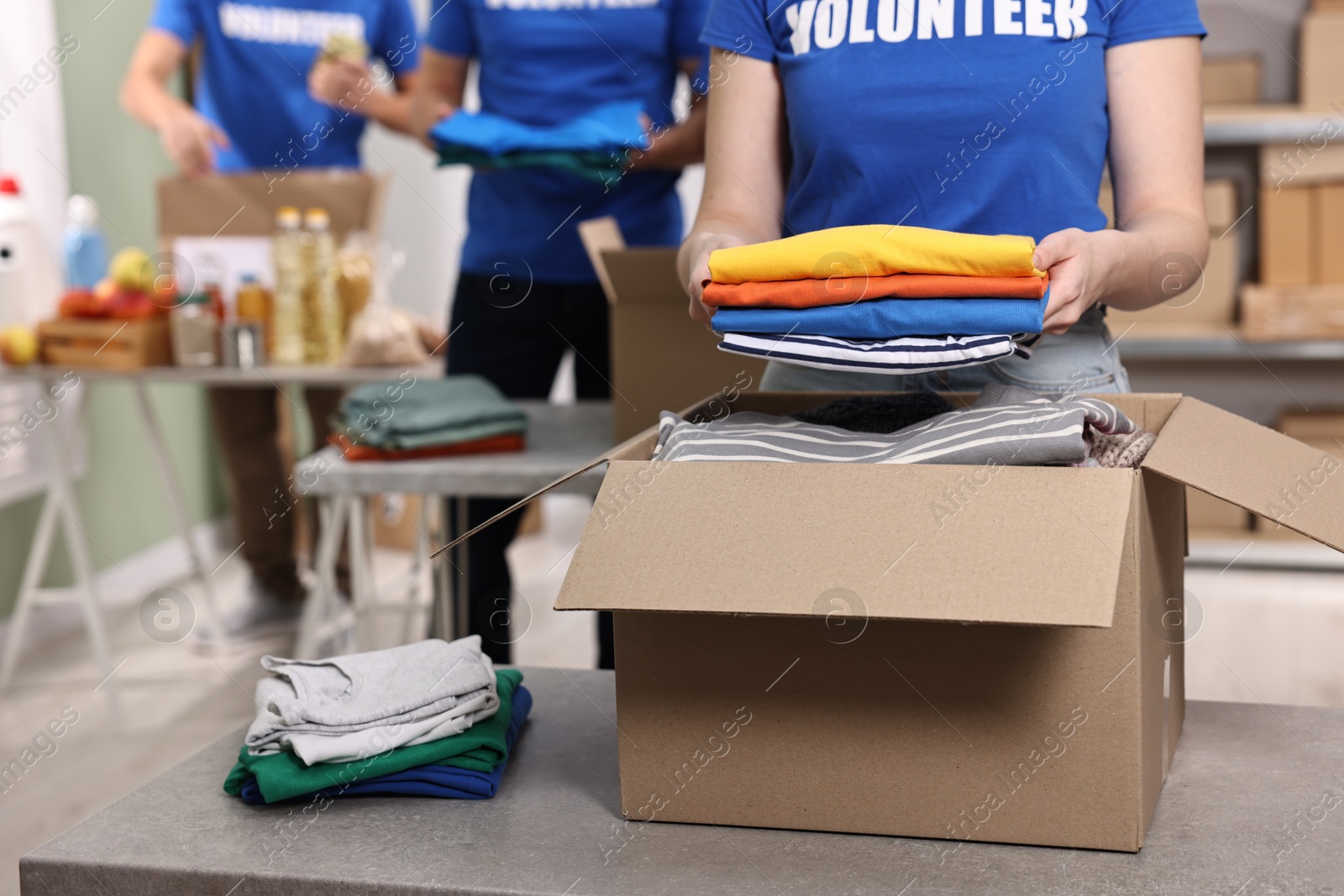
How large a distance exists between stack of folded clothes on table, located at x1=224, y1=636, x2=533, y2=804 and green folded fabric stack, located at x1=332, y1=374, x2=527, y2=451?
79 centimetres

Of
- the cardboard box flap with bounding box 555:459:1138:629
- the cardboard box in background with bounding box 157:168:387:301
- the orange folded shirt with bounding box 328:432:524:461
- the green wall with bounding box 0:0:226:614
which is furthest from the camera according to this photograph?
the green wall with bounding box 0:0:226:614

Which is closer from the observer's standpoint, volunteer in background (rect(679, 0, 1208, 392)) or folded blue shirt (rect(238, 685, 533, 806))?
folded blue shirt (rect(238, 685, 533, 806))

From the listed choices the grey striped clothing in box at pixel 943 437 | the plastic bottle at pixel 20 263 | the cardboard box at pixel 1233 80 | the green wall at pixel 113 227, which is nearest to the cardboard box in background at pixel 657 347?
the grey striped clothing in box at pixel 943 437

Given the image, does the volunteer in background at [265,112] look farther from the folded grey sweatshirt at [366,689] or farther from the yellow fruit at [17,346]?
the folded grey sweatshirt at [366,689]

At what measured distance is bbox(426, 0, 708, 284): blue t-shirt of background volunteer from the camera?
1849mm

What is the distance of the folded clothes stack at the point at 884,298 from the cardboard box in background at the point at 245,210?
5.50 ft

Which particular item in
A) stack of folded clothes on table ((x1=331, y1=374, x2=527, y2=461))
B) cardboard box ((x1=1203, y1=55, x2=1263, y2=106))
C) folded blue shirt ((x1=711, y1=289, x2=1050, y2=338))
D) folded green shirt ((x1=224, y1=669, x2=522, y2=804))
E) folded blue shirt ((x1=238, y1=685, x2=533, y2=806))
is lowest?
folded blue shirt ((x1=238, y1=685, x2=533, y2=806))

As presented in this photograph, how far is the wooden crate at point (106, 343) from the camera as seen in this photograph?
7.49 ft

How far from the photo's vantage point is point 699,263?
→ 0.95m

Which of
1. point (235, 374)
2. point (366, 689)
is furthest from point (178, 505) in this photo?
point (366, 689)

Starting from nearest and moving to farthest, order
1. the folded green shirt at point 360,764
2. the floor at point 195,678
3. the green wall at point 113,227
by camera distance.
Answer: the folded green shirt at point 360,764
the floor at point 195,678
the green wall at point 113,227

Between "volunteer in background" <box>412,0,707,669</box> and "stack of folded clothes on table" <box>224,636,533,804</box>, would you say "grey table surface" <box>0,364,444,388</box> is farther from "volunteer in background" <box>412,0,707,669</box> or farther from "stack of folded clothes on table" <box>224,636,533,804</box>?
"stack of folded clothes on table" <box>224,636,533,804</box>

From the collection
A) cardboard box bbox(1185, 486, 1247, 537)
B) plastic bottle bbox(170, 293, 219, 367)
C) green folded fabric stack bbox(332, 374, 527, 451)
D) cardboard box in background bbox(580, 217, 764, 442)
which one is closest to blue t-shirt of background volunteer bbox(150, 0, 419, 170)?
plastic bottle bbox(170, 293, 219, 367)

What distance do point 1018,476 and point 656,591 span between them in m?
0.20
